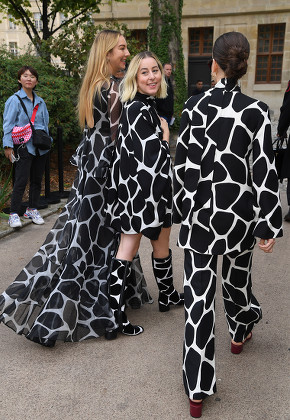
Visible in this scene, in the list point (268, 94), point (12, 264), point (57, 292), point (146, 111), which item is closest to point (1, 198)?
point (12, 264)

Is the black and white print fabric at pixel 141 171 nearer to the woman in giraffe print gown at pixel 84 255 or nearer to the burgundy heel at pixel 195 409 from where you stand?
the woman in giraffe print gown at pixel 84 255

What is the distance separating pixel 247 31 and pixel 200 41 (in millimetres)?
2468

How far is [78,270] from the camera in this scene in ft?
10.7

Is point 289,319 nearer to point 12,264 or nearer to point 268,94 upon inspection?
point 12,264

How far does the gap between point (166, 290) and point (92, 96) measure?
158 centimetres

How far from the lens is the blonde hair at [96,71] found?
316cm

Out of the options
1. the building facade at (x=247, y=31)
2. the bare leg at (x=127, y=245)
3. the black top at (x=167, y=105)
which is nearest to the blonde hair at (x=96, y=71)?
the bare leg at (x=127, y=245)

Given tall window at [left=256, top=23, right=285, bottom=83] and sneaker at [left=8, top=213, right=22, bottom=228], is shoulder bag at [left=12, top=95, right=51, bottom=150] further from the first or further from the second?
tall window at [left=256, top=23, right=285, bottom=83]

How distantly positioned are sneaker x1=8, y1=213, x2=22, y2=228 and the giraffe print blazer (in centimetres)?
388

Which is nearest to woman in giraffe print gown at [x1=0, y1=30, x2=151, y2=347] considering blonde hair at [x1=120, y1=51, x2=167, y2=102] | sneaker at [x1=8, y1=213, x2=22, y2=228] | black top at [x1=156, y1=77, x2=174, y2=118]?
blonde hair at [x1=120, y1=51, x2=167, y2=102]

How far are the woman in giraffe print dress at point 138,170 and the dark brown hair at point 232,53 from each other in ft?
2.49

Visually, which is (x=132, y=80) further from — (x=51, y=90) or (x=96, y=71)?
(x=51, y=90)

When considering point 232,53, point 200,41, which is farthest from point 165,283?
point 200,41

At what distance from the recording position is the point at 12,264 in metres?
4.73
